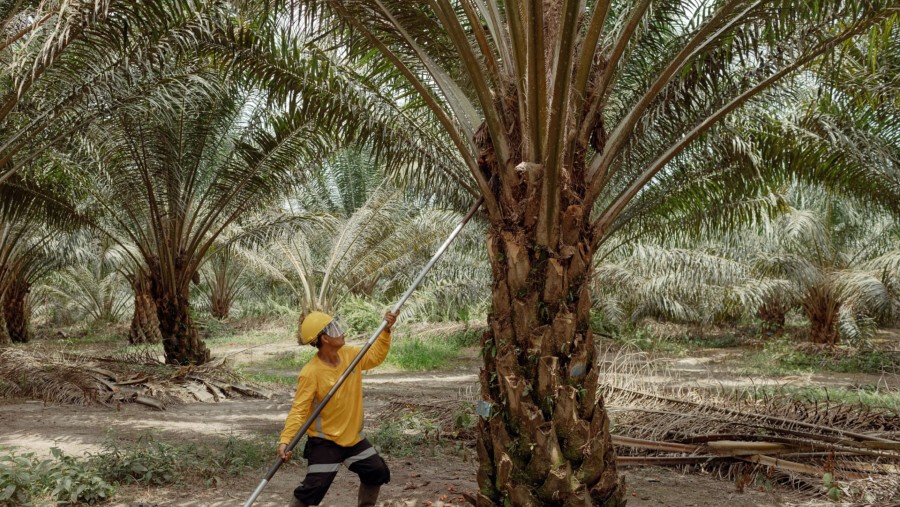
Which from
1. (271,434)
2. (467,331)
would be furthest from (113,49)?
(467,331)

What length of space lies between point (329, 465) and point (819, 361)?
12.7 m

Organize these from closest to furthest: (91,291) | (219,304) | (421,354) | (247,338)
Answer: (421,354) → (247,338) → (219,304) → (91,291)

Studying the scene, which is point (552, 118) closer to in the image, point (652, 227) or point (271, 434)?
point (271, 434)

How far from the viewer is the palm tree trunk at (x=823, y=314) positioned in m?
15.3

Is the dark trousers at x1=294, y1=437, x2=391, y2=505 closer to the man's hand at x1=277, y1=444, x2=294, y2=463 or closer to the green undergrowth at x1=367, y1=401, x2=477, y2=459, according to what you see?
the man's hand at x1=277, y1=444, x2=294, y2=463

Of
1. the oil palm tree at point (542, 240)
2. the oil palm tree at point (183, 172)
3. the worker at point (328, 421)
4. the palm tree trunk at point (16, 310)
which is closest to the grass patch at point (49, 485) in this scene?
the worker at point (328, 421)

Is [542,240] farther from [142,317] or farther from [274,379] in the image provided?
[142,317]

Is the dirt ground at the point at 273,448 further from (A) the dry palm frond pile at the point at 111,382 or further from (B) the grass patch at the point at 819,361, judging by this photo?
(B) the grass patch at the point at 819,361

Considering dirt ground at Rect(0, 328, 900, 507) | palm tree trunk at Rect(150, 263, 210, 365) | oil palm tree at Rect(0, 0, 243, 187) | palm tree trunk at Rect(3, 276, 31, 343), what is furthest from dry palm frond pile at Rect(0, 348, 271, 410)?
palm tree trunk at Rect(3, 276, 31, 343)

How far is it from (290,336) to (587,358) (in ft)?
61.4

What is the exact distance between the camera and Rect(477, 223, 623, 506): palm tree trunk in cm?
380

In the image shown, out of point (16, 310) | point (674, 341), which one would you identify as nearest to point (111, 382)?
point (16, 310)

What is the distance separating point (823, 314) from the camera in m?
15.6

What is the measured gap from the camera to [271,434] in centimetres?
689
